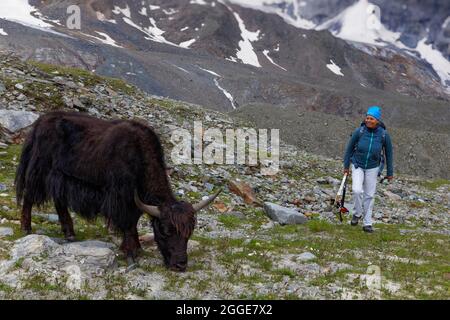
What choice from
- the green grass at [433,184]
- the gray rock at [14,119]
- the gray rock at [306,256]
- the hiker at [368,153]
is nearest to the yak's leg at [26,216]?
the gray rock at [306,256]

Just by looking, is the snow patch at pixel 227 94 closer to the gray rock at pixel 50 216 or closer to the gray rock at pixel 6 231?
the gray rock at pixel 50 216

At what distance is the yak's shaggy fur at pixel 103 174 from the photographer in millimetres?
7793

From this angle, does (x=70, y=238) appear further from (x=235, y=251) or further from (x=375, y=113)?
(x=375, y=113)

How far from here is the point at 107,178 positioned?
7.99 m

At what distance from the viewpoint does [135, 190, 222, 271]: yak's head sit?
752 centimetres

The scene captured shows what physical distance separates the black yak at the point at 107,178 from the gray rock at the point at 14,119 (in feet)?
31.7

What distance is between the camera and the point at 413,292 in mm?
7129

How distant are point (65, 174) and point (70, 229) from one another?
125 cm

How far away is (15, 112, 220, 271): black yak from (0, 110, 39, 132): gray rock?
9.67 m

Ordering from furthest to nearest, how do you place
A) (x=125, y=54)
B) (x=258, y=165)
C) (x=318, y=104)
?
(x=318, y=104), (x=125, y=54), (x=258, y=165)
